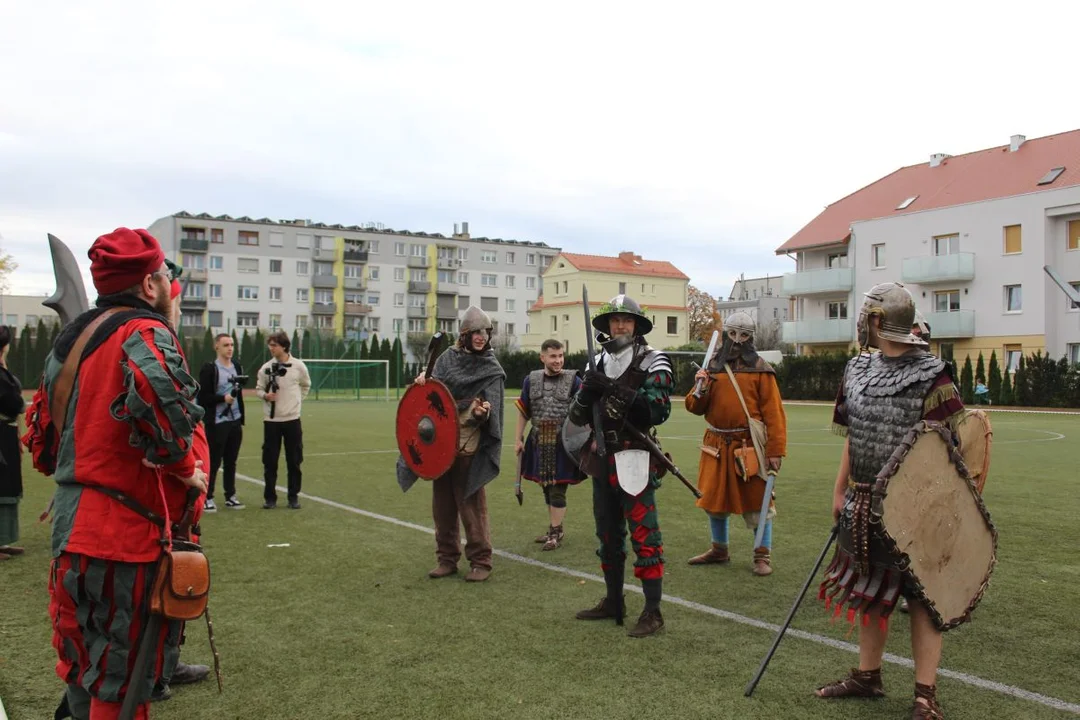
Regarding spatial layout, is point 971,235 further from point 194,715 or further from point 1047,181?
point 194,715

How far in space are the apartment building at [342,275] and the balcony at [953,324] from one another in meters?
48.8

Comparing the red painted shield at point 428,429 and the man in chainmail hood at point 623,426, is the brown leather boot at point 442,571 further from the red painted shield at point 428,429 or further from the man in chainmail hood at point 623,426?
the man in chainmail hood at point 623,426

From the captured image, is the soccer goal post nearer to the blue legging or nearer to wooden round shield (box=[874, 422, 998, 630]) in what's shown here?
the blue legging

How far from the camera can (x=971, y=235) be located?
43875 millimetres

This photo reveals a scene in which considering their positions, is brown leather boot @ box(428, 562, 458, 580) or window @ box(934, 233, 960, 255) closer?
brown leather boot @ box(428, 562, 458, 580)

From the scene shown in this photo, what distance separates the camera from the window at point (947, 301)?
148ft

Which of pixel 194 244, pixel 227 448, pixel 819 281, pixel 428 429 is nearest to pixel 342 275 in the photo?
pixel 194 244

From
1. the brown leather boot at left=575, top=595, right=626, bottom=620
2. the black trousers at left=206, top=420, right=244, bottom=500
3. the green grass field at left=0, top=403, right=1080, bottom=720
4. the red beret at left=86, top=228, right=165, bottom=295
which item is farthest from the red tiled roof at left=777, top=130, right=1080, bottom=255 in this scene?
the red beret at left=86, top=228, right=165, bottom=295

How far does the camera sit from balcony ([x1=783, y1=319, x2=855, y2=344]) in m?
49.9

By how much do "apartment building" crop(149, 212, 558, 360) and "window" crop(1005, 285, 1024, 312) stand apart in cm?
5165

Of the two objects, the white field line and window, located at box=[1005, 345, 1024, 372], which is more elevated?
window, located at box=[1005, 345, 1024, 372]

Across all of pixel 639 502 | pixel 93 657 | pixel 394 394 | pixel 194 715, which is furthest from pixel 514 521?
pixel 394 394

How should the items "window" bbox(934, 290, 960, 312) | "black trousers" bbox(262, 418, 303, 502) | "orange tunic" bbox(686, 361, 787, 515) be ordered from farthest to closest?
1. "window" bbox(934, 290, 960, 312)
2. "black trousers" bbox(262, 418, 303, 502)
3. "orange tunic" bbox(686, 361, 787, 515)

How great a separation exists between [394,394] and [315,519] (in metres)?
38.7
